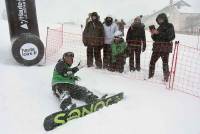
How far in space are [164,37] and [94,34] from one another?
1.93 m

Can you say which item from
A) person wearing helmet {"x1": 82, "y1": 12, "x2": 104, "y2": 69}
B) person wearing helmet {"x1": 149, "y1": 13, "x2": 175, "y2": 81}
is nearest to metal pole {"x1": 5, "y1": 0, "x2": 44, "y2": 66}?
person wearing helmet {"x1": 82, "y1": 12, "x2": 104, "y2": 69}

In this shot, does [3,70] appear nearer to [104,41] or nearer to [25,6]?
[25,6]

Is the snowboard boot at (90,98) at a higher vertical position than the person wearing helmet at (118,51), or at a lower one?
lower

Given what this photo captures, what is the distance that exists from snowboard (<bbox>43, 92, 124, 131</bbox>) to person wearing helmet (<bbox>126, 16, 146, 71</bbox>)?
217 cm

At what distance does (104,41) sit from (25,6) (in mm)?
2396

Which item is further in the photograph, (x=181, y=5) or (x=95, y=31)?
(x=181, y=5)

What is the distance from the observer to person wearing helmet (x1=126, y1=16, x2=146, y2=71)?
9023mm

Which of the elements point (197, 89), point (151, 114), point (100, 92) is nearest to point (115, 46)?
point (100, 92)

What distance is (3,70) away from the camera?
9719mm

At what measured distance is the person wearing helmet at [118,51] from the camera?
907 cm

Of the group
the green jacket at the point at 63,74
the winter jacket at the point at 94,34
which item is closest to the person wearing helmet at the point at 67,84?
the green jacket at the point at 63,74

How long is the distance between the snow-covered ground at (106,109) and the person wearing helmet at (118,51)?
0.26 meters

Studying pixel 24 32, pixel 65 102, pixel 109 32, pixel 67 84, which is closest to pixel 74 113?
pixel 65 102

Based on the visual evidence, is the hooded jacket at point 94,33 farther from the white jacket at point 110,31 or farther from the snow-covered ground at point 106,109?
the snow-covered ground at point 106,109
